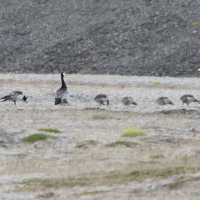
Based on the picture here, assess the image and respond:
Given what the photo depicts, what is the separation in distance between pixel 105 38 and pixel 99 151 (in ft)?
173

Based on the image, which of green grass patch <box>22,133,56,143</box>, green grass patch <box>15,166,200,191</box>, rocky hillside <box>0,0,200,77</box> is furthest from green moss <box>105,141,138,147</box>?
rocky hillside <box>0,0,200,77</box>

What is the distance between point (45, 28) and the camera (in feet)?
244

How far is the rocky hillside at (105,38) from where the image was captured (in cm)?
6181

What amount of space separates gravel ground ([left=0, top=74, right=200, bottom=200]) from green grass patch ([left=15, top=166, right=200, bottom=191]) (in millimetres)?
26

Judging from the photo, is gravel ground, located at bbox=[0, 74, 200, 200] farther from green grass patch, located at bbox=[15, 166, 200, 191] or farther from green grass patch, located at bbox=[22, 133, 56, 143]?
green grass patch, located at bbox=[22, 133, 56, 143]

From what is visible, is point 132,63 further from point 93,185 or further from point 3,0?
point 93,185

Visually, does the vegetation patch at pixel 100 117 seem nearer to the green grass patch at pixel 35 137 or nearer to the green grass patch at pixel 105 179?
the green grass patch at pixel 35 137

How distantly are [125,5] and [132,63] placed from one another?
44.6 ft

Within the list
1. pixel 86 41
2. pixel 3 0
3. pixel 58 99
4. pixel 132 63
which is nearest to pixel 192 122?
pixel 58 99

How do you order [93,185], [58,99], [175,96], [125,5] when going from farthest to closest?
[125,5], [175,96], [58,99], [93,185]

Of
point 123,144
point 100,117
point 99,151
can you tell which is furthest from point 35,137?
point 100,117

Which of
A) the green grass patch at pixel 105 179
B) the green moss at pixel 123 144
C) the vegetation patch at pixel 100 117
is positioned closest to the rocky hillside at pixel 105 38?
the vegetation patch at pixel 100 117

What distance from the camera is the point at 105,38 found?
68.2 m

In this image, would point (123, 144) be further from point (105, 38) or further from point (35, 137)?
point (105, 38)
